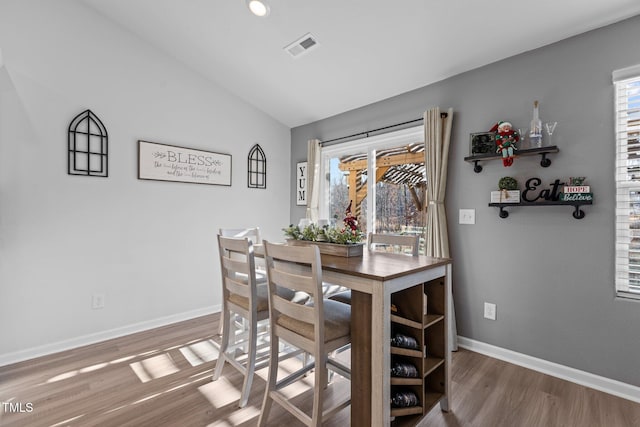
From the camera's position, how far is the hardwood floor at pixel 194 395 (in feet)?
5.72

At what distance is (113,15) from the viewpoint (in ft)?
9.34

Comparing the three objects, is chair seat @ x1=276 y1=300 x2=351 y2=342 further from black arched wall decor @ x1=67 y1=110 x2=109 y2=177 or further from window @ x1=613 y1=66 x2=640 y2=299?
black arched wall decor @ x1=67 y1=110 x2=109 y2=177

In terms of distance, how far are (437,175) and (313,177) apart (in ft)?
5.52

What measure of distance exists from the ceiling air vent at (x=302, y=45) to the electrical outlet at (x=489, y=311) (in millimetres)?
2684

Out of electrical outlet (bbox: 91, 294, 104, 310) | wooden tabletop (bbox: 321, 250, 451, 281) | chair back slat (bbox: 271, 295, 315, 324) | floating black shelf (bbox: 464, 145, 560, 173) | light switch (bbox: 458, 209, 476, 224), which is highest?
floating black shelf (bbox: 464, 145, 560, 173)

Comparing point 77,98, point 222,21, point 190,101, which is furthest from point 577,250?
point 77,98

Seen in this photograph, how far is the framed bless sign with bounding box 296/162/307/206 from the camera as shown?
13.6ft

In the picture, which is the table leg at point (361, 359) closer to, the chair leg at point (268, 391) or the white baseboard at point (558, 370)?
the chair leg at point (268, 391)

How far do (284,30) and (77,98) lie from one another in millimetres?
1925

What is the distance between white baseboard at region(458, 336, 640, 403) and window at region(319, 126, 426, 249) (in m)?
1.13

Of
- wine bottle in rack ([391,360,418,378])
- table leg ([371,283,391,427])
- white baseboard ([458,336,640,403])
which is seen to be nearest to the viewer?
table leg ([371,283,391,427])

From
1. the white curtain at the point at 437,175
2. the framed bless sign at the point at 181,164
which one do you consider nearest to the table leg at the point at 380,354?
the white curtain at the point at 437,175

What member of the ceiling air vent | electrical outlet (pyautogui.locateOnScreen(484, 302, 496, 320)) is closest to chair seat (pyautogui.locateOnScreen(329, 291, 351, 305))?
electrical outlet (pyautogui.locateOnScreen(484, 302, 496, 320))

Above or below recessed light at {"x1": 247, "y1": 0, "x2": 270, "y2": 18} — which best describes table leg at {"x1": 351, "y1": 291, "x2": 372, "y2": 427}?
below
